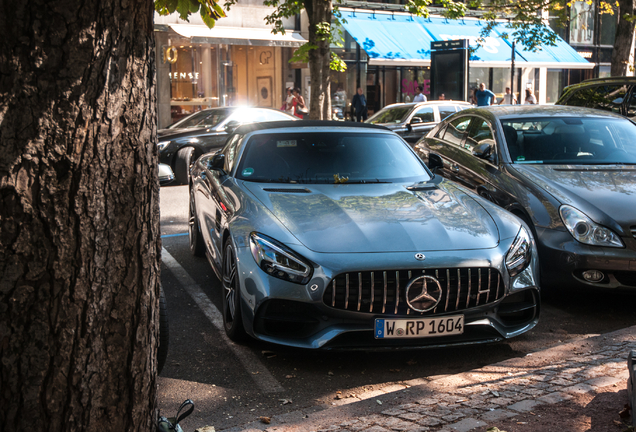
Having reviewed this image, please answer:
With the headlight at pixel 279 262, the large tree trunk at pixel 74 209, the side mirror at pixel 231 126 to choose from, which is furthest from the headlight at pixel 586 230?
the side mirror at pixel 231 126

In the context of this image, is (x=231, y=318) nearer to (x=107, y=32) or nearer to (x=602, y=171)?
(x=107, y=32)

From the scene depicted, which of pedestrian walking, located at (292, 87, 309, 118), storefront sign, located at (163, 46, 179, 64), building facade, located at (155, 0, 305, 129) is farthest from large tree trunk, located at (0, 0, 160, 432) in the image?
storefront sign, located at (163, 46, 179, 64)

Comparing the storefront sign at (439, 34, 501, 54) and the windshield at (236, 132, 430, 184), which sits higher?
the storefront sign at (439, 34, 501, 54)

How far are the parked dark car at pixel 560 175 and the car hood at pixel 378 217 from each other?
831 mm

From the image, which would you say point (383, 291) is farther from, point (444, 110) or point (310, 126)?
point (444, 110)

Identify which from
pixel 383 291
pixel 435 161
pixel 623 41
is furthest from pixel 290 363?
pixel 623 41

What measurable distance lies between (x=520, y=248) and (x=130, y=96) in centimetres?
333

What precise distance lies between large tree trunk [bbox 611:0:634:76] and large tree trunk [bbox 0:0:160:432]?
1837 cm

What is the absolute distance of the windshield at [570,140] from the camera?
6.79m

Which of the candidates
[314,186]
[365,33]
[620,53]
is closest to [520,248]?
[314,186]

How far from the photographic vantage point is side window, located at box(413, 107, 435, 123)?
1642cm

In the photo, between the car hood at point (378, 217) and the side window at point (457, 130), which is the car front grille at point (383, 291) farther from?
the side window at point (457, 130)

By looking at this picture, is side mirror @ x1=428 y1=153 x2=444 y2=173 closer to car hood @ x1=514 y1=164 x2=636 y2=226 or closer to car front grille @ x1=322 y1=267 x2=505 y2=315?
car hood @ x1=514 y1=164 x2=636 y2=226

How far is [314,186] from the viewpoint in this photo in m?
5.54
